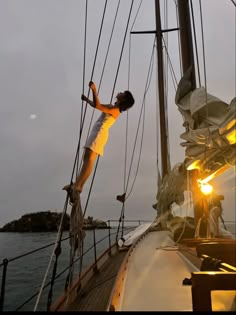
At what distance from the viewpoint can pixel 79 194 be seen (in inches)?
123

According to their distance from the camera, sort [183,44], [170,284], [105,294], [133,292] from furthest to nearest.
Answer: [183,44]
[105,294]
[170,284]
[133,292]

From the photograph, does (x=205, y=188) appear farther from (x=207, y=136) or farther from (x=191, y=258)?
(x=207, y=136)

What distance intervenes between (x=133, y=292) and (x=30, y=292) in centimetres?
787

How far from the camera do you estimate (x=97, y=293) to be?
3.89 meters

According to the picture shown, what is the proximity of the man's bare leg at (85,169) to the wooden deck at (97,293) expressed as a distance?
126 cm

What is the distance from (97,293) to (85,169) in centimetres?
174

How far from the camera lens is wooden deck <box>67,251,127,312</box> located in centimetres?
341

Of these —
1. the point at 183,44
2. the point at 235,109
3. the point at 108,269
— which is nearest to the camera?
the point at 235,109

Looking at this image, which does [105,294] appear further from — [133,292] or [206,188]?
[206,188]

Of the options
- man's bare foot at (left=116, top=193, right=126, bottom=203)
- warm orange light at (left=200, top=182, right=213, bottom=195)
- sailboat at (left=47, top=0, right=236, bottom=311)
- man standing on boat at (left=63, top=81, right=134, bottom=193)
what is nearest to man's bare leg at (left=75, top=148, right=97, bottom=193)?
man standing on boat at (left=63, top=81, right=134, bottom=193)

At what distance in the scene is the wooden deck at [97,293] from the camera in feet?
11.2

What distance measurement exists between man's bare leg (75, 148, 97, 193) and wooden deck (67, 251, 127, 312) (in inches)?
49.6

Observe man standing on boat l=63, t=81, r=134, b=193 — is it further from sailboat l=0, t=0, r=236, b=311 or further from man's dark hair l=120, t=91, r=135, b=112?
sailboat l=0, t=0, r=236, b=311

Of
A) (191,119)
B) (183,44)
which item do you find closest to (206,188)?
(191,119)
